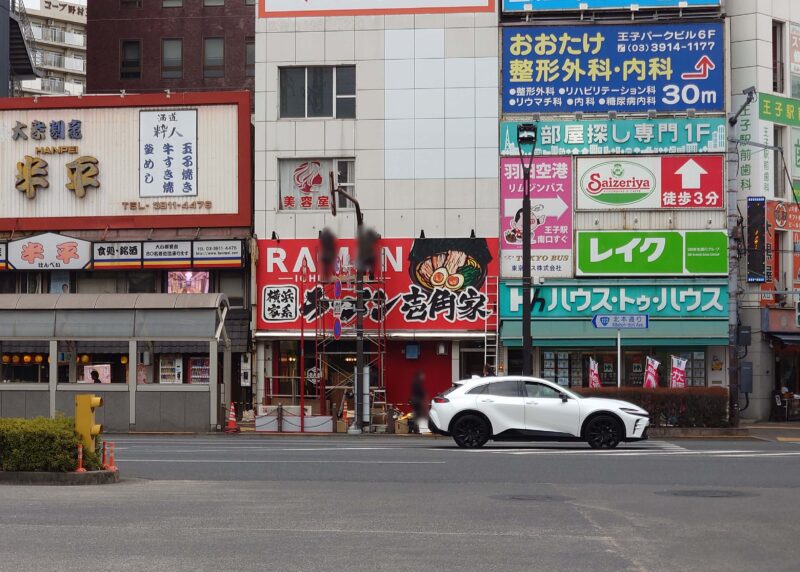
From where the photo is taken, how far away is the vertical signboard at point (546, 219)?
42.1 m

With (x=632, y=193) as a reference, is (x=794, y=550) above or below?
below

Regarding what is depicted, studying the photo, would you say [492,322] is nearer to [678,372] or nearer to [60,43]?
[678,372]

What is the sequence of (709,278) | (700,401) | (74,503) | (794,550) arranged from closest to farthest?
(794,550)
(74,503)
(700,401)
(709,278)

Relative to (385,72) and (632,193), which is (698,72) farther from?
(385,72)

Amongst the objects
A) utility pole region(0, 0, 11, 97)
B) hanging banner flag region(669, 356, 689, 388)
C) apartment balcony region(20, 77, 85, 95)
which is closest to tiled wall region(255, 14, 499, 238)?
hanging banner flag region(669, 356, 689, 388)

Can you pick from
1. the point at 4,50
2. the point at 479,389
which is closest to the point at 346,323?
the point at 479,389

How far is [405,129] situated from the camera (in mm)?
43000

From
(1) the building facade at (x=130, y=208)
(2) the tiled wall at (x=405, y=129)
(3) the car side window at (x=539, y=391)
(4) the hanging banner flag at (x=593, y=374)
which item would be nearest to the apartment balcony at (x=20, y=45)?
(1) the building facade at (x=130, y=208)

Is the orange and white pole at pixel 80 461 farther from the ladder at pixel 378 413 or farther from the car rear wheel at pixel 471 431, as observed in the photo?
the ladder at pixel 378 413

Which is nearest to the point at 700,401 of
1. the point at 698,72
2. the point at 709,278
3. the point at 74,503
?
the point at 709,278

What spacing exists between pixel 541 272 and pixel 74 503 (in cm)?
2817

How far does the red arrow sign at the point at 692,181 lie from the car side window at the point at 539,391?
674 inches

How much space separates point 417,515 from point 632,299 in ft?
93.1

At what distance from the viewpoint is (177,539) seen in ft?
40.2
